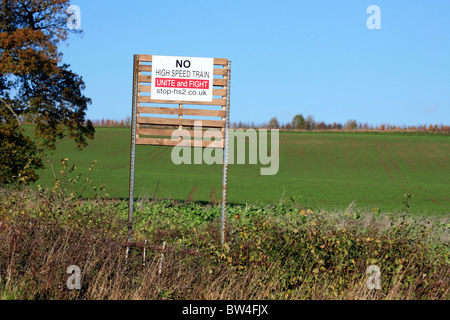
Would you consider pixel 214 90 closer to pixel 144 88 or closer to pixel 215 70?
pixel 215 70

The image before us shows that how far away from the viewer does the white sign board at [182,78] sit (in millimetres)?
10133

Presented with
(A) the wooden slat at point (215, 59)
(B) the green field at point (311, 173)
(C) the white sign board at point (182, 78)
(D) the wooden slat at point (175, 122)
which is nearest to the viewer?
(C) the white sign board at point (182, 78)

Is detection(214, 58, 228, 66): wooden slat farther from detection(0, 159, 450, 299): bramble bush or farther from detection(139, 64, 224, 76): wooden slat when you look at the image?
detection(0, 159, 450, 299): bramble bush

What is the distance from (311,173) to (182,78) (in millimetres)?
39719

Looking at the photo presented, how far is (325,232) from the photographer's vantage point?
8586mm

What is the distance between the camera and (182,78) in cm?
1017

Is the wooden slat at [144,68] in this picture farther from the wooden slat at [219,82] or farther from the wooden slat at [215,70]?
the wooden slat at [219,82]

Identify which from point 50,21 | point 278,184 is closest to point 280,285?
point 50,21

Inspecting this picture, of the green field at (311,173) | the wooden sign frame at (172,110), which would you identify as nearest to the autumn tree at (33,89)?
the green field at (311,173)

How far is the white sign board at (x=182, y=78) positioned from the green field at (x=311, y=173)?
8011mm

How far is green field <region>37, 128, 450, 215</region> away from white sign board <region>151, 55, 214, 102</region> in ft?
26.3

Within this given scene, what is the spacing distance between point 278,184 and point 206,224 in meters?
25.0

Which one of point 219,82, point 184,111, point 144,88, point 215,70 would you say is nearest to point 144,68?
point 144,88
